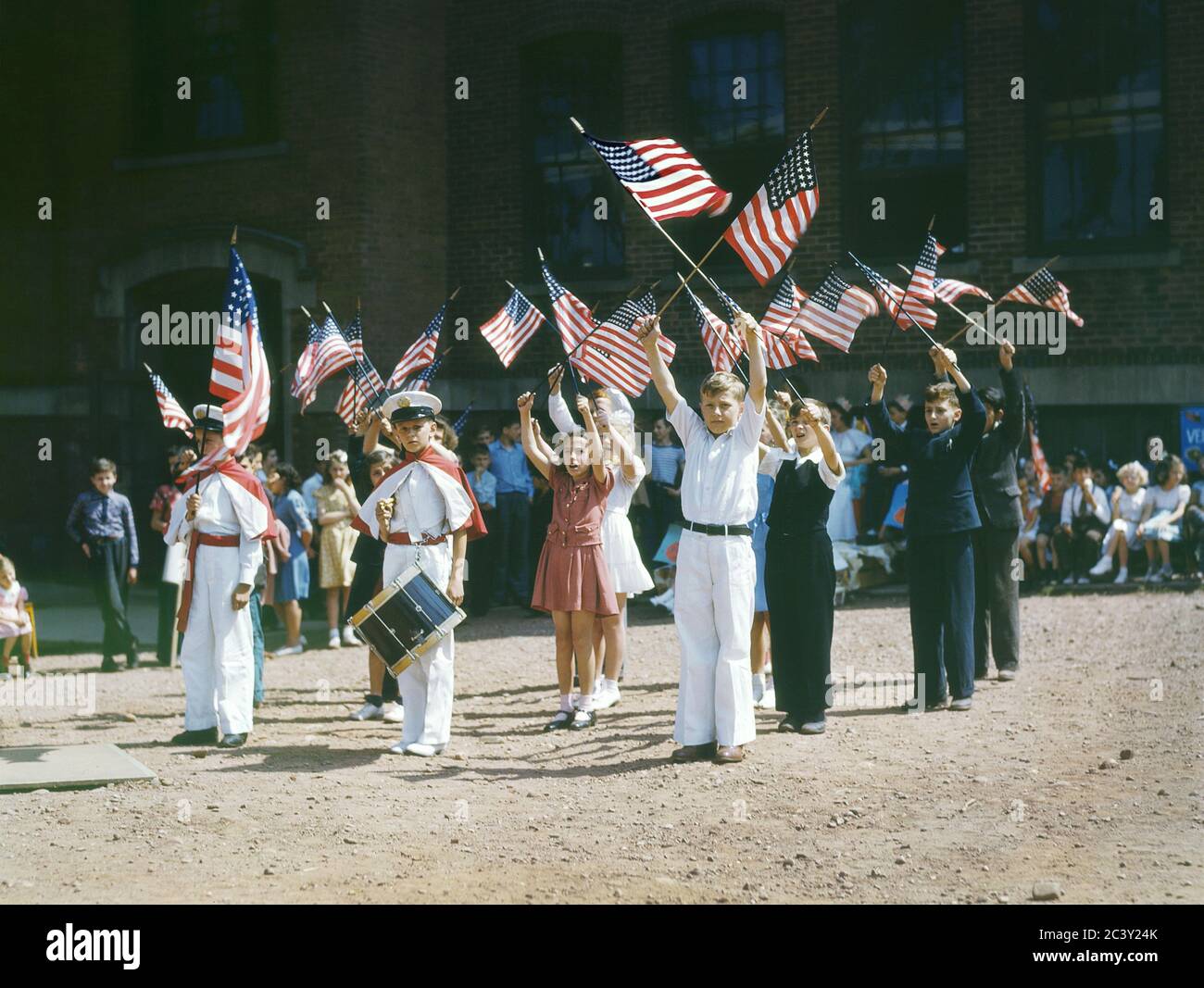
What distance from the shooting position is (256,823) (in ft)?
23.8

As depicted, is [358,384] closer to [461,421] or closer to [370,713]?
[461,421]

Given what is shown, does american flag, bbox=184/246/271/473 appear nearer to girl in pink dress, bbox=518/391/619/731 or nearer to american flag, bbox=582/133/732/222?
girl in pink dress, bbox=518/391/619/731

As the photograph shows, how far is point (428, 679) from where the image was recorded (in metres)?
8.91

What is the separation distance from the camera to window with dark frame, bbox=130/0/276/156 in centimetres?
1892

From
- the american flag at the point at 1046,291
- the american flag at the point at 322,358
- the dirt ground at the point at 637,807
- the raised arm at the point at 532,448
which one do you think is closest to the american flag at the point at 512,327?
the american flag at the point at 322,358

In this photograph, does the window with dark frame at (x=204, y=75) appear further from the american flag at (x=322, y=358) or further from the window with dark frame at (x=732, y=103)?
the american flag at (x=322, y=358)

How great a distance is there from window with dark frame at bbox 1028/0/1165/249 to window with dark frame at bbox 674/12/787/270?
281cm

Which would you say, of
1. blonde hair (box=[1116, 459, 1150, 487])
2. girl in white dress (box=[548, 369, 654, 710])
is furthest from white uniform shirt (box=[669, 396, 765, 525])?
blonde hair (box=[1116, 459, 1150, 487])

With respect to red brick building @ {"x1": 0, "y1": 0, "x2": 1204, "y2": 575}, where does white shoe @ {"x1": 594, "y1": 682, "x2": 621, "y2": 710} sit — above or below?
below

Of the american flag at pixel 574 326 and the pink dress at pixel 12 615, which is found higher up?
the american flag at pixel 574 326

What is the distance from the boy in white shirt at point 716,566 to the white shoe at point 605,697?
184 cm

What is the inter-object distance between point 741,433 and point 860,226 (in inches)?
382

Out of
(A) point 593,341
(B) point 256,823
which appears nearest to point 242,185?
(A) point 593,341

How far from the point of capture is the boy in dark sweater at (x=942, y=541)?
9969mm
